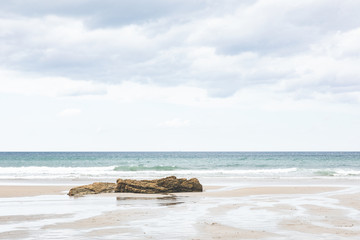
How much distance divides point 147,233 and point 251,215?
13.8ft

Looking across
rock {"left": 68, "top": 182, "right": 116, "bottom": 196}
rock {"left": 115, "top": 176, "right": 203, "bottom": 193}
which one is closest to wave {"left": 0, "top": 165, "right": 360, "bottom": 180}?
rock {"left": 68, "top": 182, "right": 116, "bottom": 196}

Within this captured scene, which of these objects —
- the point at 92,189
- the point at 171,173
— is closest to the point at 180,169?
the point at 171,173

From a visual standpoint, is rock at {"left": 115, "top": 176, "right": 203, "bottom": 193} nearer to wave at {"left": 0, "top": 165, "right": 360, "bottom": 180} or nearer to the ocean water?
the ocean water

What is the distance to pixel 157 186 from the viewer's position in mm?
20656

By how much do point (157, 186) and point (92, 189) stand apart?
3158 mm

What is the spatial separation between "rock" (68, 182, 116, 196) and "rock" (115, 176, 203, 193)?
26.0 inches

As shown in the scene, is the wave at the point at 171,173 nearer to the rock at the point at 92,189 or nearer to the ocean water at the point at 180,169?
the ocean water at the point at 180,169

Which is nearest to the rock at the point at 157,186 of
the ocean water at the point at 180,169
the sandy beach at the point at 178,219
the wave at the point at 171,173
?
the sandy beach at the point at 178,219

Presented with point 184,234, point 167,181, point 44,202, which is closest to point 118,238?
point 184,234

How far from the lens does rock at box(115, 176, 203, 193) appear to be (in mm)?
20328

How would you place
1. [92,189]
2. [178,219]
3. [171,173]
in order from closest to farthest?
[178,219] < [92,189] < [171,173]

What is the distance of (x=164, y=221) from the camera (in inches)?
444

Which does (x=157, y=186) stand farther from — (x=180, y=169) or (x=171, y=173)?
Result: (x=180, y=169)

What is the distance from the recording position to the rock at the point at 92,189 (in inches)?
784
